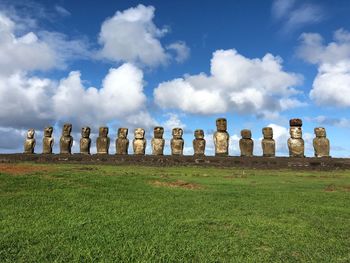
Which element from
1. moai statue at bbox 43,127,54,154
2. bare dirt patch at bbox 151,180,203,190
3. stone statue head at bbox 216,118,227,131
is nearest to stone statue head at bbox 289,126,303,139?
stone statue head at bbox 216,118,227,131

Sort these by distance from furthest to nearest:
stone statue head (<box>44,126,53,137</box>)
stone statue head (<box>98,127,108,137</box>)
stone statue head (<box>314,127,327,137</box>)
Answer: stone statue head (<box>44,126,53,137</box>) → stone statue head (<box>98,127,108,137</box>) → stone statue head (<box>314,127,327,137</box>)

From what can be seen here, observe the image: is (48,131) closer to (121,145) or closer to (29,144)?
(29,144)

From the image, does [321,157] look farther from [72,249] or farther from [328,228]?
[72,249]

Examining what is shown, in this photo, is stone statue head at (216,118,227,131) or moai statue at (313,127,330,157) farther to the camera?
stone statue head at (216,118,227,131)

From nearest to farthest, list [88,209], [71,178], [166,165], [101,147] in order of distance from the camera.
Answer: [88,209], [71,178], [166,165], [101,147]

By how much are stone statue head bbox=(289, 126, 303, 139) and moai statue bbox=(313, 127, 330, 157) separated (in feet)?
3.43

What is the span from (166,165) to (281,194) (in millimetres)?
14301

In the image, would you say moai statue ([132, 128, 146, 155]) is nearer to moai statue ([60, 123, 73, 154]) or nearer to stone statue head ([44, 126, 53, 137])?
moai statue ([60, 123, 73, 154])

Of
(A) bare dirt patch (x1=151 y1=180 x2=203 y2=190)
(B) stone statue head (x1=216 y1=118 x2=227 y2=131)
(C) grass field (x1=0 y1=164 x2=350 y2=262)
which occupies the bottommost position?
(C) grass field (x1=0 y1=164 x2=350 y2=262)

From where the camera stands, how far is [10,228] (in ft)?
23.4

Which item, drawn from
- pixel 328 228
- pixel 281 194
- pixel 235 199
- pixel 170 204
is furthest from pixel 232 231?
pixel 281 194

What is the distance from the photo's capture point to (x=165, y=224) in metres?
7.76

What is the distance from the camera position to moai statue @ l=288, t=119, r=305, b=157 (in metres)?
28.2

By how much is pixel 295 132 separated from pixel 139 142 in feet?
35.7
